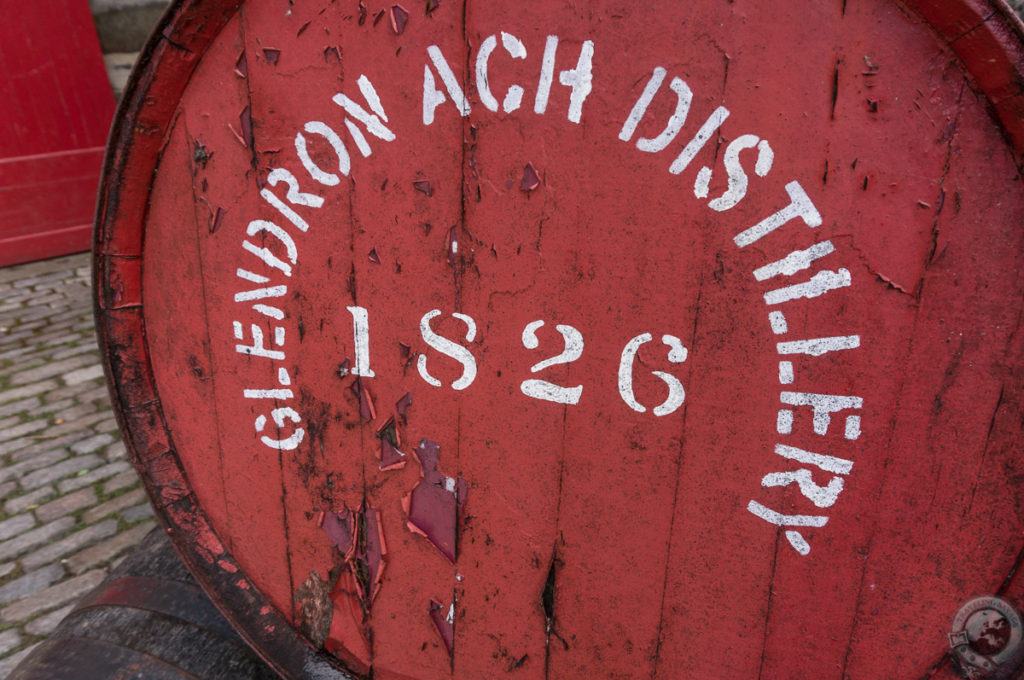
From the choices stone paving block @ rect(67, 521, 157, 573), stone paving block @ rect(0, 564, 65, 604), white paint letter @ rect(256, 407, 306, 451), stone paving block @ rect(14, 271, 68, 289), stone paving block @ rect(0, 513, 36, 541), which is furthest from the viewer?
stone paving block @ rect(14, 271, 68, 289)

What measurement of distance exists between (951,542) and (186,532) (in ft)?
4.93

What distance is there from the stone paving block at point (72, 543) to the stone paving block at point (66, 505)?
0.16m

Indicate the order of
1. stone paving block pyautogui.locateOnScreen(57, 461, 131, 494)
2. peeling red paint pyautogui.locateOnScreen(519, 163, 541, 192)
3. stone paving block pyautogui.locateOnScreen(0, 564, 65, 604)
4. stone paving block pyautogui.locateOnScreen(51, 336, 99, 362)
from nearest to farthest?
1. peeling red paint pyautogui.locateOnScreen(519, 163, 541, 192)
2. stone paving block pyautogui.locateOnScreen(0, 564, 65, 604)
3. stone paving block pyautogui.locateOnScreen(57, 461, 131, 494)
4. stone paving block pyautogui.locateOnScreen(51, 336, 99, 362)

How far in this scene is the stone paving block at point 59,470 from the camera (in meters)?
2.92

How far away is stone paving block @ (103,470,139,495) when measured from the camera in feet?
9.63

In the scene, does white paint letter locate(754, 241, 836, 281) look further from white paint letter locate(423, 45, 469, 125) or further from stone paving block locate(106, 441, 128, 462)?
stone paving block locate(106, 441, 128, 462)

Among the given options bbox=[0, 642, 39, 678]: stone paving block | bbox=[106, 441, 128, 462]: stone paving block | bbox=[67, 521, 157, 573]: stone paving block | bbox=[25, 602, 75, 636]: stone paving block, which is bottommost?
bbox=[0, 642, 39, 678]: stone paving block

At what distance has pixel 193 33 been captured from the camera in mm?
1070

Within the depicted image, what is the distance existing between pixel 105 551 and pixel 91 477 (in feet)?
1.88

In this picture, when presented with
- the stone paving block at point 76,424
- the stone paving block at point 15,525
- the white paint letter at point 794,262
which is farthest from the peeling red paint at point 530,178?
the stone paving block at point 76,424

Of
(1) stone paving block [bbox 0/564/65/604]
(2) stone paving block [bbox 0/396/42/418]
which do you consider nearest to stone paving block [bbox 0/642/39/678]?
(1) stone paving block [bbox 0/564/65/604]

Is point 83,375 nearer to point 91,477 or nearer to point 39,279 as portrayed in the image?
point 91,477

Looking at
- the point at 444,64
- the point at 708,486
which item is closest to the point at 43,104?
the point at 444,64

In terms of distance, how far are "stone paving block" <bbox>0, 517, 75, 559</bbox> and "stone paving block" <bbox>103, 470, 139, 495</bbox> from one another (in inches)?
8.4
